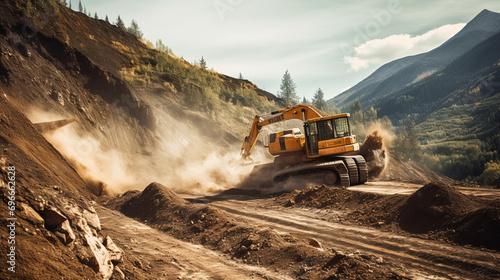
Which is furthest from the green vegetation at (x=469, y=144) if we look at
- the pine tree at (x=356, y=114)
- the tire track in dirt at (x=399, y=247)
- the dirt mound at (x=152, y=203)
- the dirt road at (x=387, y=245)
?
the dirt mound at (x=152, y=203)

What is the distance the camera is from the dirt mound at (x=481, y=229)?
27.7 ft

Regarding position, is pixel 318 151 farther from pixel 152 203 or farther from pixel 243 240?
pixel 243 240

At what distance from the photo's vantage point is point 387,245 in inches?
372

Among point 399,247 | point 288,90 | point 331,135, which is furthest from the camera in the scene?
point 288,90

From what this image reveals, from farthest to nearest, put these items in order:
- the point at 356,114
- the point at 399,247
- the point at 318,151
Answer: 1. the point at 356,114
2. the point at 318,151
3. the point at 399,247

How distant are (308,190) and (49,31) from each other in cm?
2958

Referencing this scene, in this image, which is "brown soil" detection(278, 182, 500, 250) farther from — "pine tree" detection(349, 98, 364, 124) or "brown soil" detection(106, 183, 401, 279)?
"pine tree" detection(349, 98, 364, 124)

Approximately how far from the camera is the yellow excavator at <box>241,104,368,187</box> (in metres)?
18.1

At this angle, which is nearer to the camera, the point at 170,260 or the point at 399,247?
the point at 170,260

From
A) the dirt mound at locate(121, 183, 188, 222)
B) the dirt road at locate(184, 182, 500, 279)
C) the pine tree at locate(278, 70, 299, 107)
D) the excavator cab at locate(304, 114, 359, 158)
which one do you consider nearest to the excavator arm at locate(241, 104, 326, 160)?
the excavator cab at locate(304, 114, 359, 158)

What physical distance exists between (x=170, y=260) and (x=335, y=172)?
12382 mm

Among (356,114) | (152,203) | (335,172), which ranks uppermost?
(356,114)

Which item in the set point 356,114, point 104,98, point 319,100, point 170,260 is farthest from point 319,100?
point 170,260

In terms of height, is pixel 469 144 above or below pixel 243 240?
below
